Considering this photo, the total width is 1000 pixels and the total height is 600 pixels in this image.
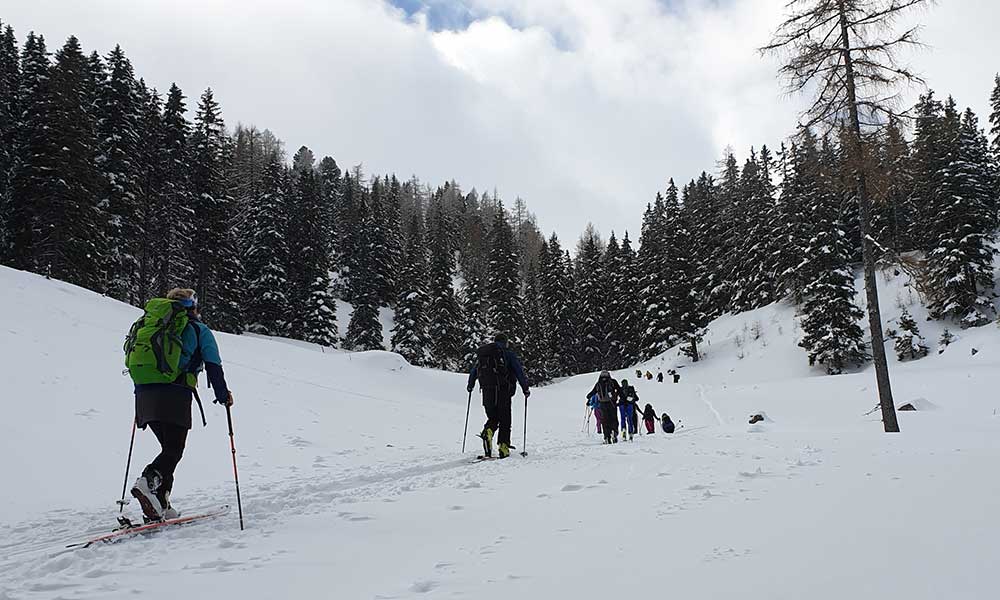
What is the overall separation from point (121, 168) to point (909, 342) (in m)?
42.3

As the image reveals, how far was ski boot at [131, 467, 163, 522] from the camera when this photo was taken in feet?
14.8

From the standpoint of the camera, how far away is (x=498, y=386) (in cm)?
898

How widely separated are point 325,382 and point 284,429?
7.03 metres

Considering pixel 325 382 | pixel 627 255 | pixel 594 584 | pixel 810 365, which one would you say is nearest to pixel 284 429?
pixel 325 382

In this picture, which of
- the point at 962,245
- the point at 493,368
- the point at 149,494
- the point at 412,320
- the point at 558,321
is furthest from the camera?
the point at 558,321

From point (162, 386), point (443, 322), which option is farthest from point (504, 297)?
point (162, 386)

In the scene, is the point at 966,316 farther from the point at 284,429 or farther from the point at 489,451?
the point at 284,429

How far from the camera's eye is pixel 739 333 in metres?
39.6

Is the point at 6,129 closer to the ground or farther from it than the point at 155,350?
farther from it

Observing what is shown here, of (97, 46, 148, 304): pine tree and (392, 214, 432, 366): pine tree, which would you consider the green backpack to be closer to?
(97, 46, 148, 304): pine tree

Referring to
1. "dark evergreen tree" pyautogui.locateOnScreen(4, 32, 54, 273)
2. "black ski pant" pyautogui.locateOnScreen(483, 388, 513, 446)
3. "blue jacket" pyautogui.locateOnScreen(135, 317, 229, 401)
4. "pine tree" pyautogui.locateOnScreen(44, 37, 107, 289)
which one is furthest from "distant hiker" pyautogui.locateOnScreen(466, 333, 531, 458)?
"dark evergreen tree" pyautogui.locateOnScreen(4, 32, 54, 273)

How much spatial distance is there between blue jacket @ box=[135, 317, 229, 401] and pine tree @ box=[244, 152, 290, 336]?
3921 cm

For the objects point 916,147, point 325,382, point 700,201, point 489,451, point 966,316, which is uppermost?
point 700,201

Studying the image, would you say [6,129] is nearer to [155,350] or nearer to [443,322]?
[443,322]
